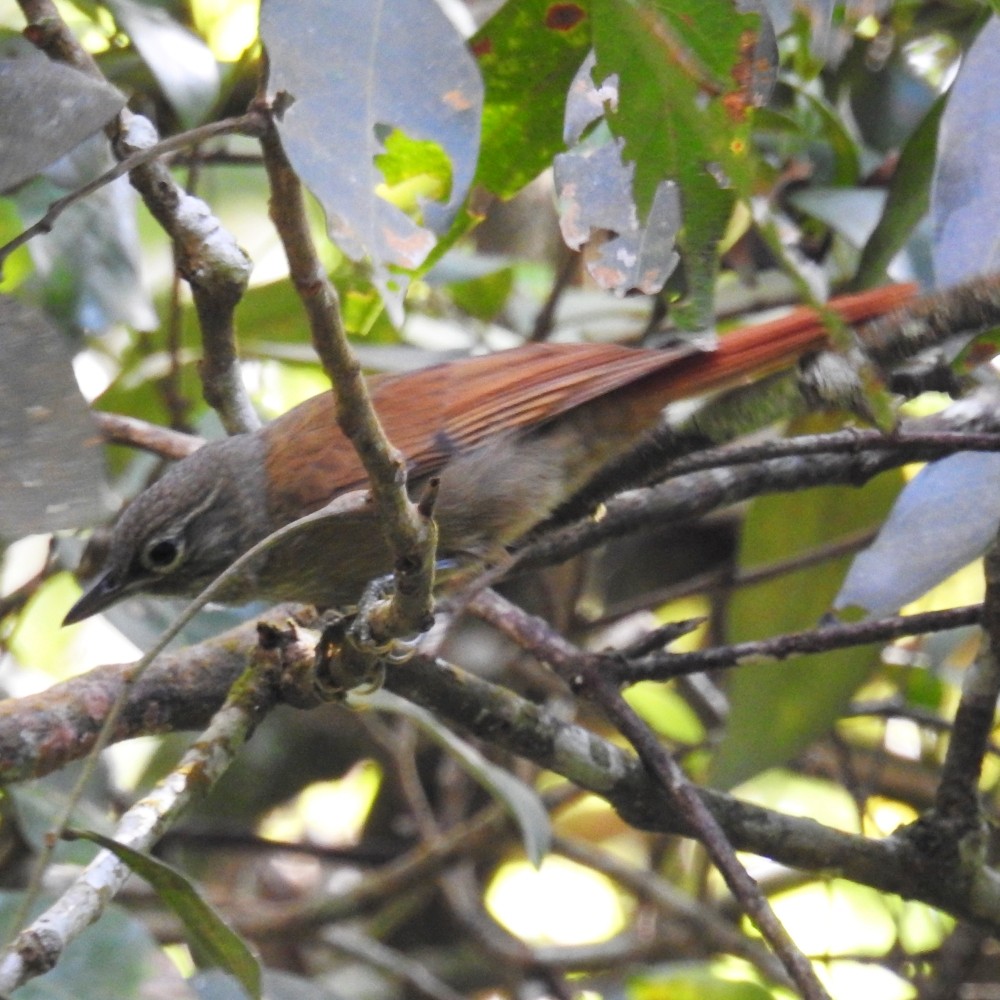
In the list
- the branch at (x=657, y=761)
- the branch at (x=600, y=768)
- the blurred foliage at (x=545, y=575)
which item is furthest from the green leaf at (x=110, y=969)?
the branch at (x=657, y=761)

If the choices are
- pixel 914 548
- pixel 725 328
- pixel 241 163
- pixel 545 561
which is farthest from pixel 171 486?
pixel 725 328

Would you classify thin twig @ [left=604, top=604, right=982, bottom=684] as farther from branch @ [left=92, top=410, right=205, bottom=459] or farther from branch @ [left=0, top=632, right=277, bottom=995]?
branch @ [left=92, top=410, right=205, bottom=459]

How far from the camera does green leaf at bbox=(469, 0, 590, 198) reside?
2.30 m

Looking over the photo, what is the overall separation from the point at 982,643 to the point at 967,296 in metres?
0.63

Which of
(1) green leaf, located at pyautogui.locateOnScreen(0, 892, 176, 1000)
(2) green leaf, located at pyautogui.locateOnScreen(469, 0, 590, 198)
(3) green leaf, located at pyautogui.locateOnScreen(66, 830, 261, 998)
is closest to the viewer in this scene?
(3) green leaf, located at pyautogui.locateOnScreen(66, 830, 261, 998)

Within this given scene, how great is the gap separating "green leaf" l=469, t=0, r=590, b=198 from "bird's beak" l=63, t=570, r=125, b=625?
124cm

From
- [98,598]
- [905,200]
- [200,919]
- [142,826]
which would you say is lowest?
[200,919]

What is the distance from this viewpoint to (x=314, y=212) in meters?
4.11

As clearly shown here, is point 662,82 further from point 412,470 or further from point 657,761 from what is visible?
point 412,470

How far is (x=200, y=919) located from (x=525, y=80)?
152 centimetres

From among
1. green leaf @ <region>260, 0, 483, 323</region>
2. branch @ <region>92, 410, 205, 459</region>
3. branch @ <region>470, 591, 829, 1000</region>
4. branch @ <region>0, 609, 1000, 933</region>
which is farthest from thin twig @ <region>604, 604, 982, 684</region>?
branch @ <region>92, 410, 205, 459</region>

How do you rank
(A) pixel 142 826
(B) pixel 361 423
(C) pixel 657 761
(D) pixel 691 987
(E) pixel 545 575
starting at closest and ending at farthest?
(B) pixel 361 423
(A) pixel 142 826
(C) pixel 657 761
(D) pixel 691 987
(E) pixel 545 575

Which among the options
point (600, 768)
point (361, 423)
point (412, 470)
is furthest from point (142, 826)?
point (412, 470)

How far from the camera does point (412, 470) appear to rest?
3.11 meters
